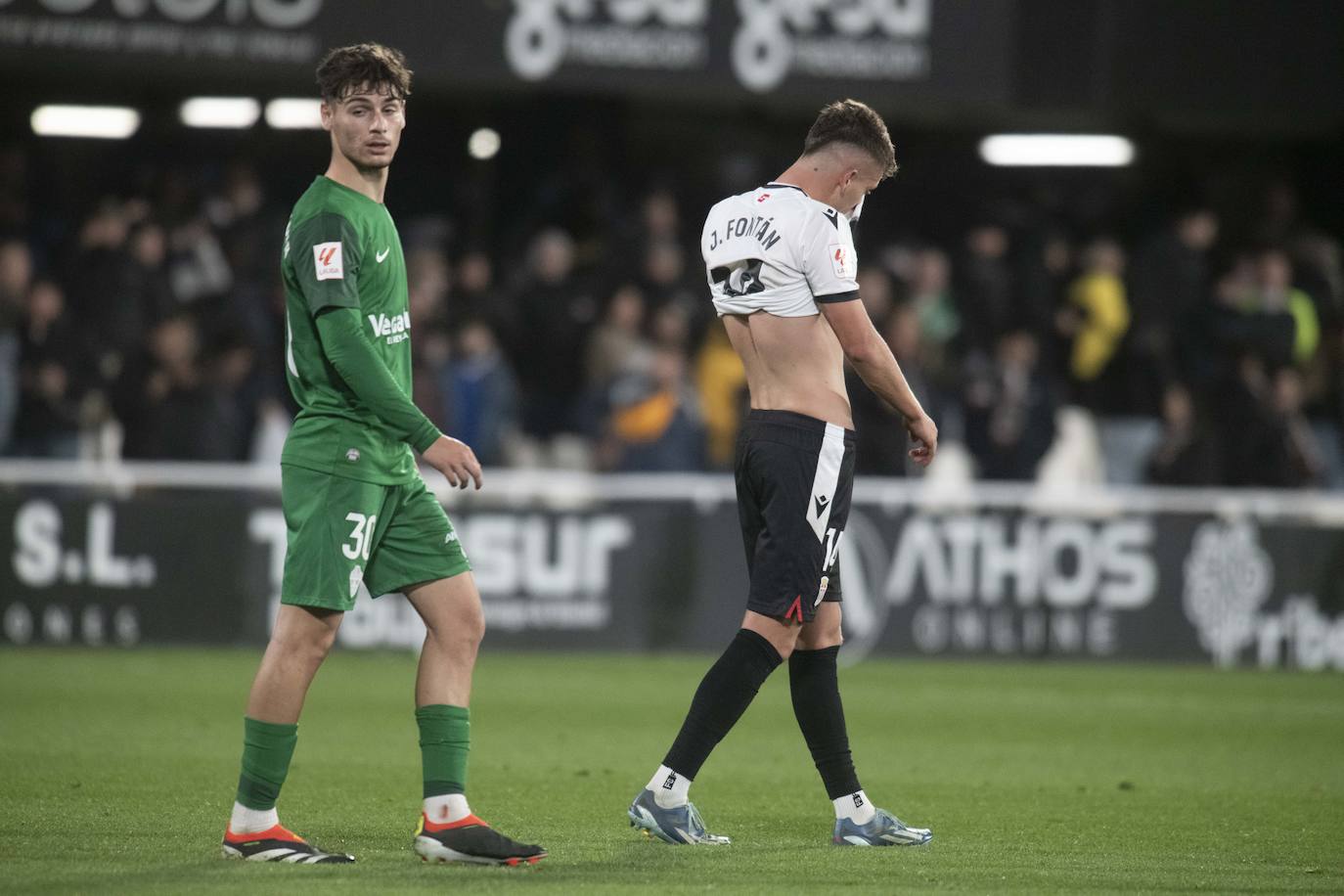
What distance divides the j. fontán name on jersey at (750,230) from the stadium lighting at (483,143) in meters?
13.2

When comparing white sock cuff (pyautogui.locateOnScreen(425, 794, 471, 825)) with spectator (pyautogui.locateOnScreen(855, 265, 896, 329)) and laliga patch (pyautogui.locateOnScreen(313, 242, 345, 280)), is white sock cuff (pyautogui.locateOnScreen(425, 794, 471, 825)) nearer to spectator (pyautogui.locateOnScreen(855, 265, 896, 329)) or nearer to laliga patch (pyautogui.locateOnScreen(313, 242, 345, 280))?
laliga patch (pyautogui.locateOnScreen(313, 242, 345, 280))

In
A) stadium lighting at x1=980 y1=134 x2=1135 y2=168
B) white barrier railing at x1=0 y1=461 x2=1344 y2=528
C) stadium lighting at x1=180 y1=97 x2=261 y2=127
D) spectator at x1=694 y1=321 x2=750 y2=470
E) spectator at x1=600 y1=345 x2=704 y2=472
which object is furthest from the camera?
stadium lighting at x1=980 y1=134 x2=1135 y2=168

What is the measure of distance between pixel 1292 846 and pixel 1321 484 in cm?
1114

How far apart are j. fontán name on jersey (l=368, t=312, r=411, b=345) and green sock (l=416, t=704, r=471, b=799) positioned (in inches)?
41.9

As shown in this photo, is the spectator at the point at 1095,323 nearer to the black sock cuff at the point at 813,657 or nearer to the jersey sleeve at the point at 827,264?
the black sock cuff at the point at 813,657

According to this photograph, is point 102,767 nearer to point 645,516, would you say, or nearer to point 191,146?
point 645,516

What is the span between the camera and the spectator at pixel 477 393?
15.4m

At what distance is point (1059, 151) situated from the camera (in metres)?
20.9

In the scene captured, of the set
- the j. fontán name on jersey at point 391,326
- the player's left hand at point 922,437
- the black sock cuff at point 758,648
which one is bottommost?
the black sock cuff at point 758,648

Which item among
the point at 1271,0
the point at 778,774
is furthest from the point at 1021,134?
the point at 778,774

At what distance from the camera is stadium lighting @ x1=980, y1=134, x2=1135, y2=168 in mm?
20844

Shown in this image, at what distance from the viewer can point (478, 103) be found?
1936 cm

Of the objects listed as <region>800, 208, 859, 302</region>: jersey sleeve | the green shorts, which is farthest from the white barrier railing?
the green shorts

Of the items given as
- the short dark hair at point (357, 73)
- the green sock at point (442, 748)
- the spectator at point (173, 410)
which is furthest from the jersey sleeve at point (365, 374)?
the spectator at point (173, 410)
